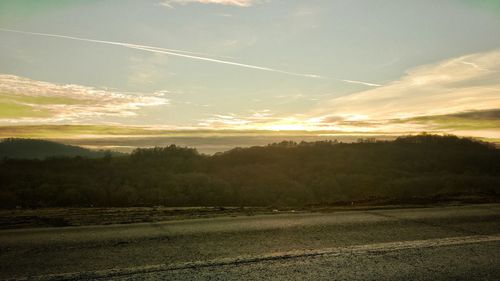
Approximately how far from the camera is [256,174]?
247 ft

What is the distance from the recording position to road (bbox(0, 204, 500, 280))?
4582 millimetres

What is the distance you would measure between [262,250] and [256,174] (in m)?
70.0

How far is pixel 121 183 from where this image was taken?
54.7m

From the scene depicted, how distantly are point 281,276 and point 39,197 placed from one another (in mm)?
38708

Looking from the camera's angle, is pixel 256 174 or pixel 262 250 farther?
pixel 256 174

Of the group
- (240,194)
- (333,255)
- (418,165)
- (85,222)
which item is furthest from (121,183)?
(418,165)

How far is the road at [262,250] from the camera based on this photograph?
4.58 meters

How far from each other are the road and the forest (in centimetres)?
817

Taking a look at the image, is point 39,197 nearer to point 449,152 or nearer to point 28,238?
point 28,238

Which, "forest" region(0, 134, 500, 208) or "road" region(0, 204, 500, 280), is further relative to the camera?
"forest" region(0, 134, 500, 208)

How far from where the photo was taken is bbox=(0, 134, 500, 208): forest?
43.7m

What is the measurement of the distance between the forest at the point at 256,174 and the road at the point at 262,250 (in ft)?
26.8

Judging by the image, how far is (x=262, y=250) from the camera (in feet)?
18.1

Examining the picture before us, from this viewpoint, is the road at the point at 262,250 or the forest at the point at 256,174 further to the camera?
the forest at the point at 256,174
